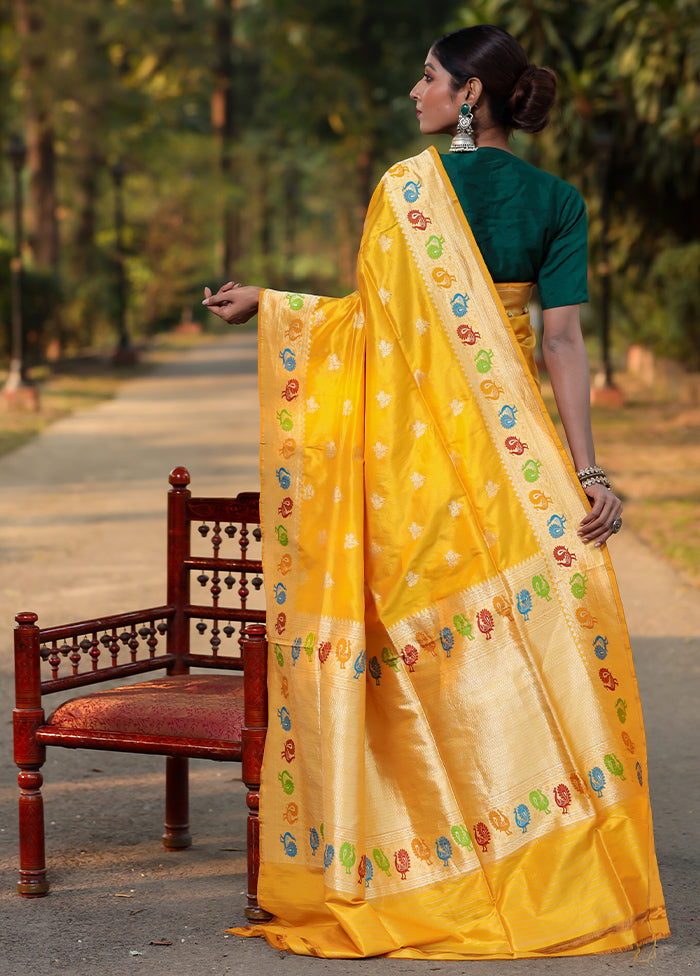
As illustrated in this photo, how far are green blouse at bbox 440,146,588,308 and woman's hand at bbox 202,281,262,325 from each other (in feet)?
1.79

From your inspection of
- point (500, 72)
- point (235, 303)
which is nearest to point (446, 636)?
point (235, 303)

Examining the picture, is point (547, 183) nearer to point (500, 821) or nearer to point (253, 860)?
point (500, 821)

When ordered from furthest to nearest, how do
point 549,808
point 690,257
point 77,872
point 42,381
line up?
point 42,381 < point 690,257 < point 77,872 < point 549,808

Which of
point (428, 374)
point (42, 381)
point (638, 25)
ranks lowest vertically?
point (42, 381)

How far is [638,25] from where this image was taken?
16328mm

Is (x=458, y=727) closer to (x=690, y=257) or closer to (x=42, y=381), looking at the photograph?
(x=690, y=257)

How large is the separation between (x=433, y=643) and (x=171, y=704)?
27.8 inches

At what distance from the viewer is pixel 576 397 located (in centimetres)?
310

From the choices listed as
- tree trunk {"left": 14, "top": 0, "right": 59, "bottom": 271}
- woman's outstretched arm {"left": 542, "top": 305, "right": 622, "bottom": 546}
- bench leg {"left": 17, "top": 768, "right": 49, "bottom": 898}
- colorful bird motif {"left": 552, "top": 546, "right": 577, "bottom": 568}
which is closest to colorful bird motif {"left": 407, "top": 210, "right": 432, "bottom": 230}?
woman's outstretched arm {"left": 542, "top": 305, "right": 622, "bottom": 546}

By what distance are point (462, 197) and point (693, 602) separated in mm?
4581

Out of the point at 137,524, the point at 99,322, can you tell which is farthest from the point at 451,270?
the point at 99,322

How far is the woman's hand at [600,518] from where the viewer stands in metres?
3.06

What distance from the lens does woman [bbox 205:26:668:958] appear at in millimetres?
2961

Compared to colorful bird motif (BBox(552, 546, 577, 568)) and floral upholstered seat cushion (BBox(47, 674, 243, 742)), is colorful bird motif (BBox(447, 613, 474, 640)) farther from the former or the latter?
floral upholstered seat cushion (BBox(47, 674, 243, 742))
